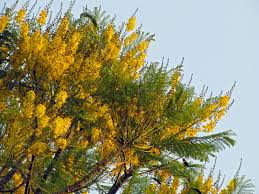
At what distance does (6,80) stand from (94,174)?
1868 mm

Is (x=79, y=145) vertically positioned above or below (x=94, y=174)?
above

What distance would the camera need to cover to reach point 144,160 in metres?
6.88

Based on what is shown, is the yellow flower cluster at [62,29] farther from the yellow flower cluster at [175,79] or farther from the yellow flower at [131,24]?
the yellow flower cluster at [175,79]

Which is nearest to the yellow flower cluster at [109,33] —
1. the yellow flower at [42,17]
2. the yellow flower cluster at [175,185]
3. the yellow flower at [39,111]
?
the yellow flower at [42,17]

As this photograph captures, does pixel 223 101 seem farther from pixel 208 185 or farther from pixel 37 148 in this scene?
pixel 37 148

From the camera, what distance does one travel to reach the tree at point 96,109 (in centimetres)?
585

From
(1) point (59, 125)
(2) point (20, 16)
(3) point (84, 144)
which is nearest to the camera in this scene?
(1) point (59, 125)

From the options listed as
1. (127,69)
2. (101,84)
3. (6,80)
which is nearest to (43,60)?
(6,80)

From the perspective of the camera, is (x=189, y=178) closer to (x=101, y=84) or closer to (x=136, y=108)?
(x=136, y=108)

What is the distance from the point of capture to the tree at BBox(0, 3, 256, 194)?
5848 mm

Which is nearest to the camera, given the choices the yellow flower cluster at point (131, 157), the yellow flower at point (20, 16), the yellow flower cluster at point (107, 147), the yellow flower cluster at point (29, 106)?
the yellow flower cluster at point (29, 106)

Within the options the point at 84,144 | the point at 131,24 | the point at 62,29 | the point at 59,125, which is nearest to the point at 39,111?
the point at 59,125

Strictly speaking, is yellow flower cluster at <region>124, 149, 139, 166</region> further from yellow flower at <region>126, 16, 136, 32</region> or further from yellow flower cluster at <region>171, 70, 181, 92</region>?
yellow flower at <region>126, 16, 136, 32</region>

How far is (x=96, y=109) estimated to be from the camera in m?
6.53
